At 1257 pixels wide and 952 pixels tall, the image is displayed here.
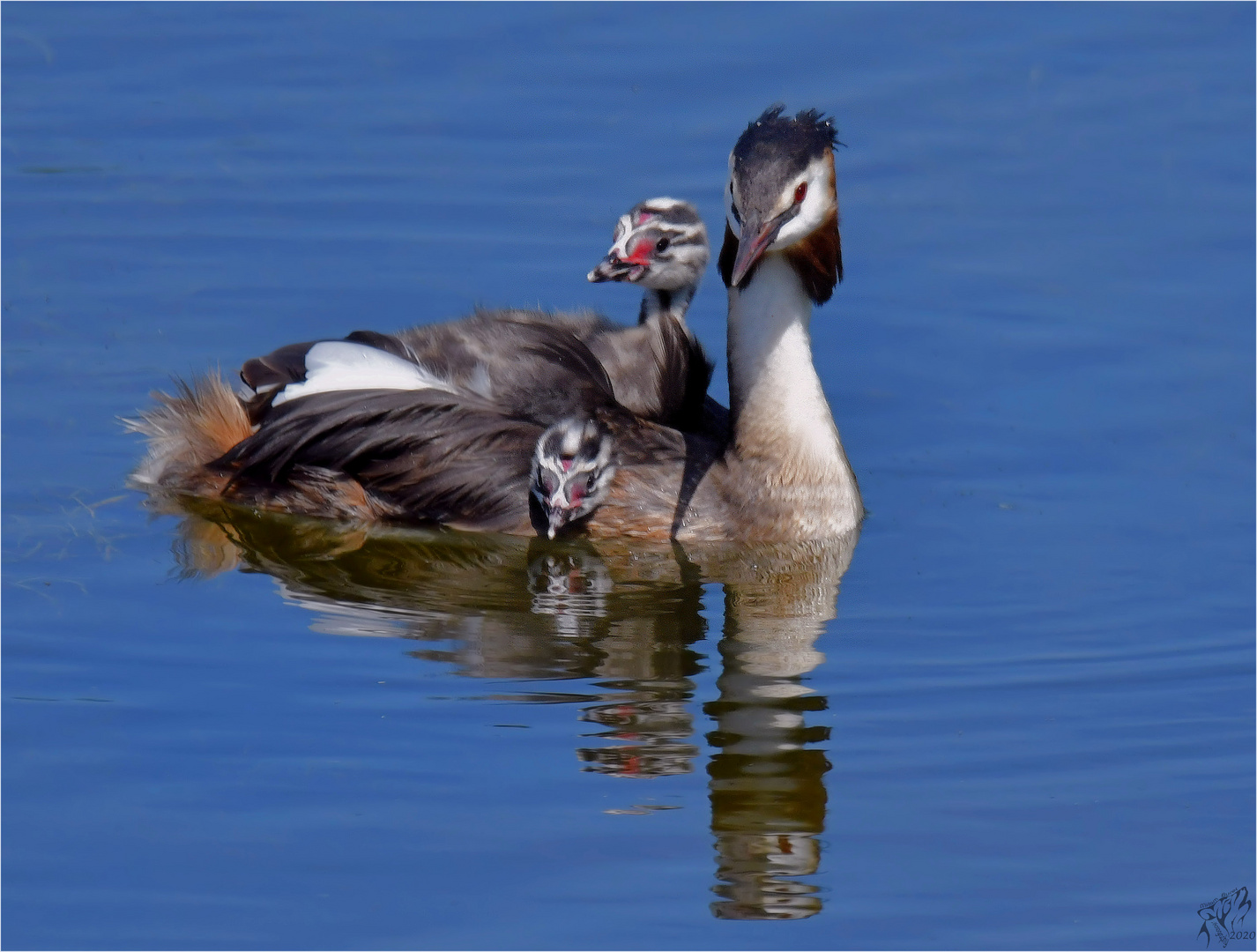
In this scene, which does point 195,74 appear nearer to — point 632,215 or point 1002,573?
point 632,215

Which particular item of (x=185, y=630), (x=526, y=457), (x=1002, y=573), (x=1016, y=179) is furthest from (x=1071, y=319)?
(x=185, y=630)

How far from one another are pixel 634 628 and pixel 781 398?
1427 millimetres

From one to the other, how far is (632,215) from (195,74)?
4257mm

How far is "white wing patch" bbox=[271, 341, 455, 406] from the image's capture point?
8633 millimetres

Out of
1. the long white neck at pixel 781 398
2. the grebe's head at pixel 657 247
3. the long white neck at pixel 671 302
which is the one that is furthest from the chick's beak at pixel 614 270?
the long white neck at pixel 781 398

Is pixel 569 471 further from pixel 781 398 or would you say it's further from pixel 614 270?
pixel 614 270

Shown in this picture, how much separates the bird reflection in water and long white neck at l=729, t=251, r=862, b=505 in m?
0.33

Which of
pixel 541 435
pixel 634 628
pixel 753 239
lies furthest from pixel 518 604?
pixel 753 239

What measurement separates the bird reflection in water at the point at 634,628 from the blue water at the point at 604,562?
0.8 inches

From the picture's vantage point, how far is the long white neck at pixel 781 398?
844 centimetres

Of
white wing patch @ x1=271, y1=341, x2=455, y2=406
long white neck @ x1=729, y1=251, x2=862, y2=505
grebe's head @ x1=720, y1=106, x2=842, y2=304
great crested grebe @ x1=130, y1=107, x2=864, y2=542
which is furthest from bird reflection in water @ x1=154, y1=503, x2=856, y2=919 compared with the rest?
grebe's head @ x1=720, y1=106, x2=842, y2=304

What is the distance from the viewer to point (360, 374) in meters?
8.65

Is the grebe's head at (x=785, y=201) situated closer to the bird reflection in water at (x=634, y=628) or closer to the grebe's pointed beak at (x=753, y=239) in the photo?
the grebe's pointed beak at (x=753, y=239)

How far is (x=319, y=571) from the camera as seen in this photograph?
8172 millimetres
